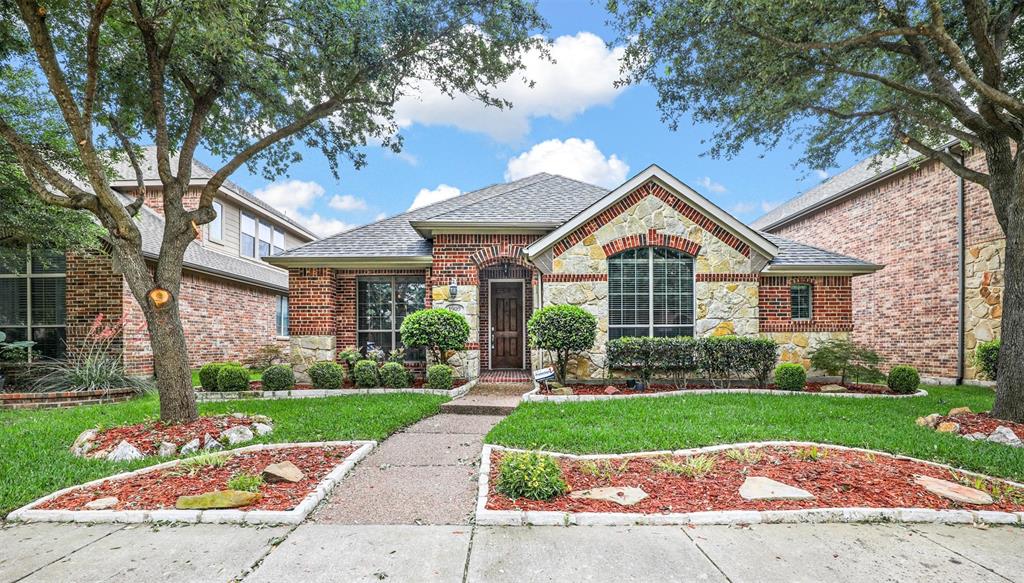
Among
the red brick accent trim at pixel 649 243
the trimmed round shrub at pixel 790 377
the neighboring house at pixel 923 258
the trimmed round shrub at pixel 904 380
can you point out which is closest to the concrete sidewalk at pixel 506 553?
the trimmed round shrub at pixel 790 377

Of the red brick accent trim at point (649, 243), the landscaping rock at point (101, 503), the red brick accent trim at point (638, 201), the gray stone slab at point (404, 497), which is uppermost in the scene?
the red brick accent trim at point (638, 201)

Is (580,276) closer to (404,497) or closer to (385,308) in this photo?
(385,308)

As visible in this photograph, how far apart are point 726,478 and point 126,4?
353 inches

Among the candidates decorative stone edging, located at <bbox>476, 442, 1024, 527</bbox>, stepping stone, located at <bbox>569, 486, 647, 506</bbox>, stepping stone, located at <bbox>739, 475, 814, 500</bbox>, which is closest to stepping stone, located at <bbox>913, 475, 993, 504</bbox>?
decorative stone edging, located at <bbox>476, 442, 1024, 527</bbox>

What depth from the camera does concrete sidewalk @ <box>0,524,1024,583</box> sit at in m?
2.82

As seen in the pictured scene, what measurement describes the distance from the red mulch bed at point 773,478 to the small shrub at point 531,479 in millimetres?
60

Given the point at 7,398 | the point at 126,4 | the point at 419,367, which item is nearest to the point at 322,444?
the point at 419,367

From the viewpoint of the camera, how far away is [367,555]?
3053 mm

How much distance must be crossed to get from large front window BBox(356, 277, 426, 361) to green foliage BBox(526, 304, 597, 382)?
332 cm

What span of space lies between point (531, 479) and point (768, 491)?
2.07 meters

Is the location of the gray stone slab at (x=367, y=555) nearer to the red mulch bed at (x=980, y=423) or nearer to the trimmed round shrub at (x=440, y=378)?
the trimmed round shrub at (x=440, y=378)

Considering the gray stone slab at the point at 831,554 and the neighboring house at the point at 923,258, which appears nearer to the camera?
the gray stone slab at the point at 831,554

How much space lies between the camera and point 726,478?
431 cm

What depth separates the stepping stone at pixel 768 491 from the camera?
385 cm
